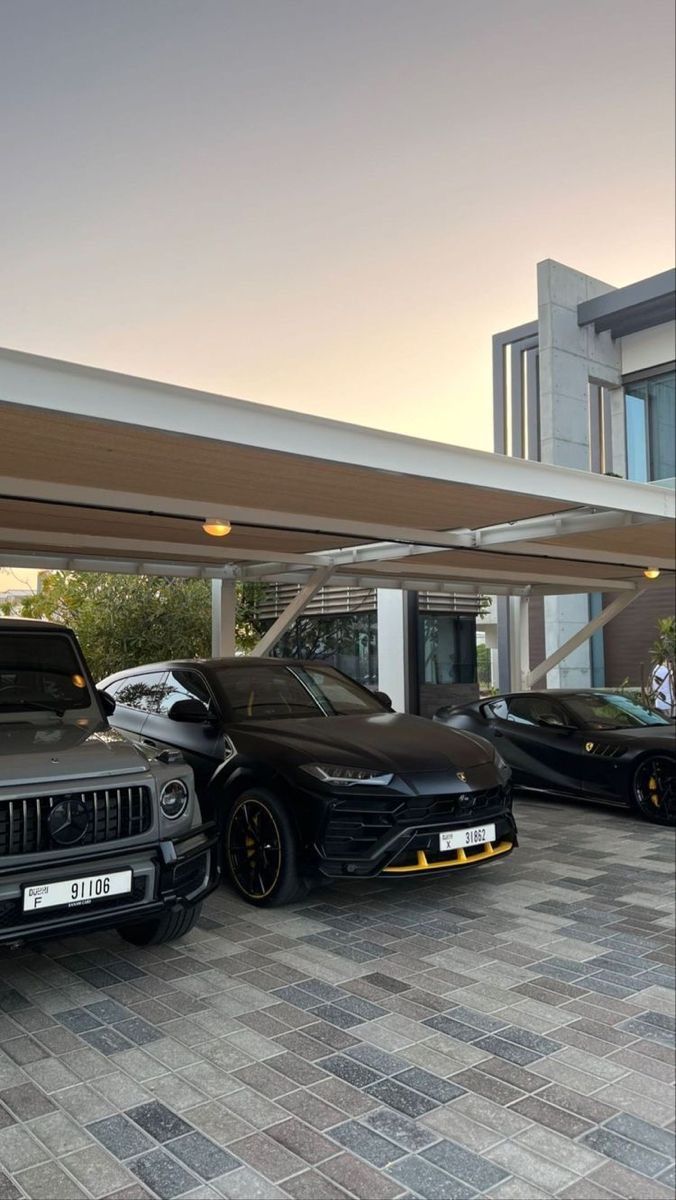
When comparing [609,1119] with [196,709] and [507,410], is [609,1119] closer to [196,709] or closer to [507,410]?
[196,709]

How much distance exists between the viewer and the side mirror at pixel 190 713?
5.93m

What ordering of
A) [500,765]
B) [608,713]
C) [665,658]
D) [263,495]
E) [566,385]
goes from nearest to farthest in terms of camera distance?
[500,765] < [263,495] < [608,713] < [665,658] < [566,385]

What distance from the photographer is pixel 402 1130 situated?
279 centimetres

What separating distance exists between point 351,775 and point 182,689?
6.32 ft

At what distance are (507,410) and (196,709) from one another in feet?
52.6

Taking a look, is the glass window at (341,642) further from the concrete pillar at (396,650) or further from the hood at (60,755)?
the hood at (60,755)

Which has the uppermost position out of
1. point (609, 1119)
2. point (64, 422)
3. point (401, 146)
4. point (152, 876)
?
point (401, 146)

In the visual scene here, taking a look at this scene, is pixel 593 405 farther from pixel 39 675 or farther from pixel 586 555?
pixel 39 675

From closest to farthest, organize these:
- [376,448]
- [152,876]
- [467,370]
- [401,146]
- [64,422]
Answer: [152,876] → [64,422] → [376,448] → [401,146] → [467,370]

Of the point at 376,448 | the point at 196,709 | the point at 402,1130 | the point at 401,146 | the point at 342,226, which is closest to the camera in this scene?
the point at 402,1130

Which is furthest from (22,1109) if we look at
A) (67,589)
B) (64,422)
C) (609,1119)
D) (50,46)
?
(67,589)

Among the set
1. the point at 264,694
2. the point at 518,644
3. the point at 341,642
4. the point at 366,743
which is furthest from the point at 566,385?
the point at 366,743

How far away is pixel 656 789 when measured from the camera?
26.1 feet

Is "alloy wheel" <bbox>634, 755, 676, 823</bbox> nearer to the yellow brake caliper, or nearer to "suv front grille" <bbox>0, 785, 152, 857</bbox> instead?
the yellow brake caliper
